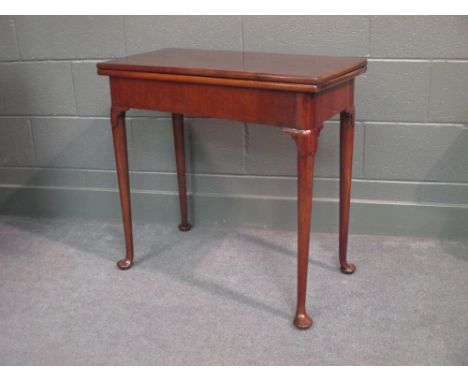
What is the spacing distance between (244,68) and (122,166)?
71 centimetres

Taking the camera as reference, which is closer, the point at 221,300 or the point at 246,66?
the point at 246,66

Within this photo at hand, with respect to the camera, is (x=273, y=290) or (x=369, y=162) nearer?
(x=273, y=290)

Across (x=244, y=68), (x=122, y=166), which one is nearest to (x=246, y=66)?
(x=244, y=68)

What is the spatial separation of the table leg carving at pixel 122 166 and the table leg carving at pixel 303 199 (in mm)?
744

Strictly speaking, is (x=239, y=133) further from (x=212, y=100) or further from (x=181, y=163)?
(x=212, y=100)

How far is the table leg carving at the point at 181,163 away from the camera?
2.61 meters

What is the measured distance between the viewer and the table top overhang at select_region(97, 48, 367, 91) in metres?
1.74

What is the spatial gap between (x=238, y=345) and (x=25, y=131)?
5.51 feet

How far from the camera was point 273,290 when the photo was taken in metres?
2.26

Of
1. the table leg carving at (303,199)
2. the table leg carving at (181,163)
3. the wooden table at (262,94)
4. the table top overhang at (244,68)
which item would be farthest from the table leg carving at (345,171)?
the table leg carving at (181,163)

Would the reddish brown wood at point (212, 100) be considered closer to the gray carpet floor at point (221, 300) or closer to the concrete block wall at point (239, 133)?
the concrete block wall at point (239, 133)

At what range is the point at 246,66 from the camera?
6.34ft
